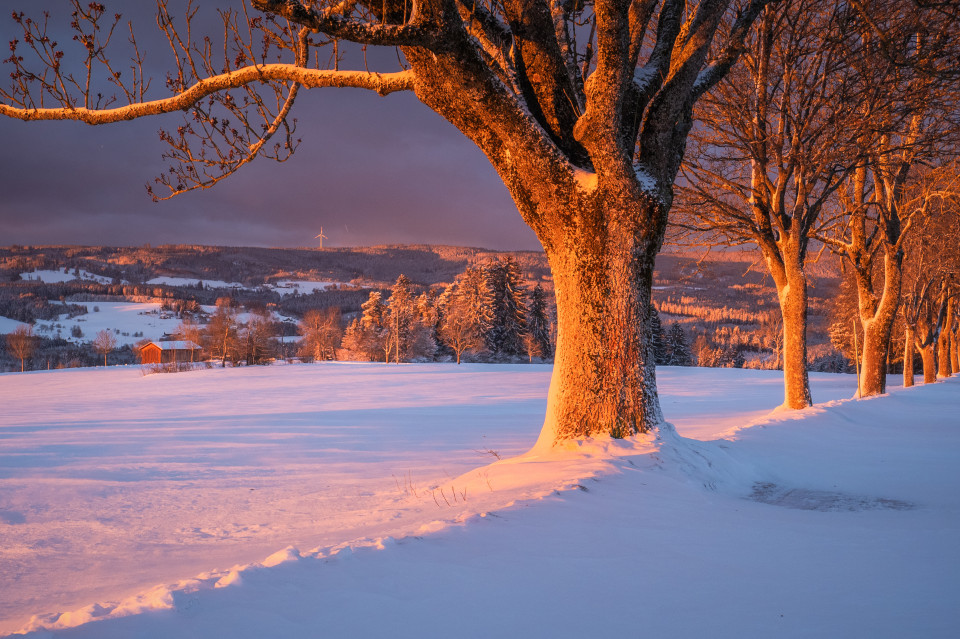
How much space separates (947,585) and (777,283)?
1022cm

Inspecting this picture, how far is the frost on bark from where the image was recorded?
498cm

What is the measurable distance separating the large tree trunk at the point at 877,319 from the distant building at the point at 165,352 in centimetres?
5911

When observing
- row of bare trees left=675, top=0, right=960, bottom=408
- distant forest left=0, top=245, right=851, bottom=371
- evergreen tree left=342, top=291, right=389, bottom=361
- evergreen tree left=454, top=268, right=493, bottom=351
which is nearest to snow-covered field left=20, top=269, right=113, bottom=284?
distant forest left=0, top=245, right=851, bottom=371

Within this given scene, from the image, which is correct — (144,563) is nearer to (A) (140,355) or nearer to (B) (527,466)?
(B) (527,466)

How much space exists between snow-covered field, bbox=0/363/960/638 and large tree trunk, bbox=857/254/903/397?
5.22 m

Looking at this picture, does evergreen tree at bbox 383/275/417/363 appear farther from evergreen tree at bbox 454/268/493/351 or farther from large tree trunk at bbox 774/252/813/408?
large tree trunk at bbox 774/252/813/408

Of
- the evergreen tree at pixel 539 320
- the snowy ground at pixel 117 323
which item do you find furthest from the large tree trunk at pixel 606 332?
the snowy ground at pixel 117 323

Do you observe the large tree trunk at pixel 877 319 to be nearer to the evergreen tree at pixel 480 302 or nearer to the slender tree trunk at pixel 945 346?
the slender tree trunk at pixel 945 346

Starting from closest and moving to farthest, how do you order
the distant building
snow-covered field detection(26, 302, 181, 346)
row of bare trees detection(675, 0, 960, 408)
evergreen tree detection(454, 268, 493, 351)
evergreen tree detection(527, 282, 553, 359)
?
row of bare trees detection(675, 0, 960, 408), evergreen tree detection(454, 268, 493, 351), evergreen tree detection(527, 282, 553, 359), the distant building, snow-covered field detection(26, 302, 181, 346)

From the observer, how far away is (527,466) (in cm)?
449

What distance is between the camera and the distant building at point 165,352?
57125 mm

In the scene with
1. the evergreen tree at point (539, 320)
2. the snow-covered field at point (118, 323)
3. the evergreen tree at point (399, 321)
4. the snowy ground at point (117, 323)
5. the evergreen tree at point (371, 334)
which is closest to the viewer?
the evergreen tree at point (539, 320)

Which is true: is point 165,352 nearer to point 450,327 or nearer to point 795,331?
point 450,327

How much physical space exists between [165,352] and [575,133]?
64937 mm
